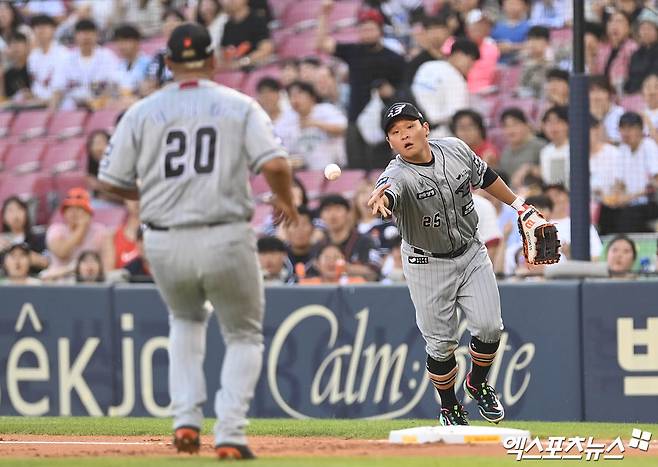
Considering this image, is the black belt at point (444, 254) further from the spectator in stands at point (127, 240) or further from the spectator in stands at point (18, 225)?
the spectator in stands at point (18, 225)

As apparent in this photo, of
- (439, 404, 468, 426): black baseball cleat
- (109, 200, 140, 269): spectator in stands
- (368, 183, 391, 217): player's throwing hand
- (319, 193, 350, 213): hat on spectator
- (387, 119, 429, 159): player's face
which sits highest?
(387, 119, 429, 159): player's face

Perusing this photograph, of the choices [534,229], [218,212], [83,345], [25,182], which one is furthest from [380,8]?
[218,212]

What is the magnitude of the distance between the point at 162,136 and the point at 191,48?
1.43 ft

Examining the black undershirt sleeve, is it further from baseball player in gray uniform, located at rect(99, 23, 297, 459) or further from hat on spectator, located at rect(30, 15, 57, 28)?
hat on spectator, located at rect(30, 15, 57, 28)

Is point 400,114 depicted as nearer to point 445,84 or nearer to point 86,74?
point 445,84

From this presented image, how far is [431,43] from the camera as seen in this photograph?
1420 centimetres

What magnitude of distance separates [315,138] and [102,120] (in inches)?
123

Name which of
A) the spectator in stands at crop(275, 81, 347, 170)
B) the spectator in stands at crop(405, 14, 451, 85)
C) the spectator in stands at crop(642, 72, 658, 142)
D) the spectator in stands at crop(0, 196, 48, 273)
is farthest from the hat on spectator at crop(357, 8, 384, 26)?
the spectator in stands at crop(0, 196, 48, 273)

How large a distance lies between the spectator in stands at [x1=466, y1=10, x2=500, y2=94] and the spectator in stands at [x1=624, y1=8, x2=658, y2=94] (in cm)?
149

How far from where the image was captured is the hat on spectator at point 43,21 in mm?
17562

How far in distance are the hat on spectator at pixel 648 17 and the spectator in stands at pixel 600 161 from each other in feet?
3.83

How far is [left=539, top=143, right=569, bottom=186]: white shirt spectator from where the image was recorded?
12.5 meters

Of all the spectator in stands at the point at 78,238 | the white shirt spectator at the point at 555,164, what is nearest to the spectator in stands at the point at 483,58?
the white shirt spectator at the point at 555,164

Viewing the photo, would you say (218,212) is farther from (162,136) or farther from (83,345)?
(83,345)
